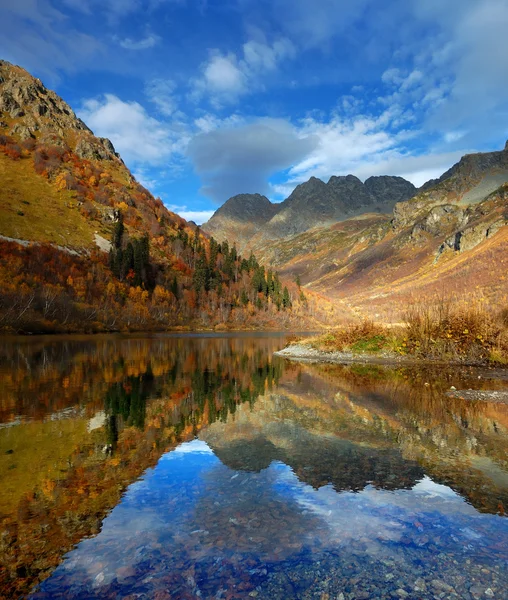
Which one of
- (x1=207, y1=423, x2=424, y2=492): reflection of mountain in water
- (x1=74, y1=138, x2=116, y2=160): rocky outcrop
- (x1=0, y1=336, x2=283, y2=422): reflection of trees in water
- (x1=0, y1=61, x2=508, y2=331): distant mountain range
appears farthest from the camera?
(x1=74, y1=138, x2=116, y2=160): rocky outcrop

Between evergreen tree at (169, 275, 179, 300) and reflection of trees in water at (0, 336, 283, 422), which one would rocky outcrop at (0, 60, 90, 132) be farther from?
reflection of trees in water at (0, 336, 283, 422)

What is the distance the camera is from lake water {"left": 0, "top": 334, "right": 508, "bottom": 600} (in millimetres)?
5469

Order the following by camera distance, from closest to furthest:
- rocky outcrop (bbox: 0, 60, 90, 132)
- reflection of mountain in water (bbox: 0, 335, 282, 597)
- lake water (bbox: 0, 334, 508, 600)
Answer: lake water (bbox: 0, 334, 508, 600)
reflection of mountain in water (bbox: 0, 335, 282, 597)
rocky outcrop (bbox: 0, 60, 90, 132)

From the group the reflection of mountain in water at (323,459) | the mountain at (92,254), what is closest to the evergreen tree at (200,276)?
the mountain at (92,254)

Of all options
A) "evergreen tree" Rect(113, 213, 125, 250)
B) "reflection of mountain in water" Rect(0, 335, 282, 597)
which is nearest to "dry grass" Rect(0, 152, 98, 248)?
"evergreen tree" Rect(113, 213, 125, 250)

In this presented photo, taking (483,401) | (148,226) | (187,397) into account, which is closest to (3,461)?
(187,397)

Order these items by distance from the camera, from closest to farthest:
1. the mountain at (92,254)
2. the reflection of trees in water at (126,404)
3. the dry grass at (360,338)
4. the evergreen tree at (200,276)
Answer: the reflection of trees in water at (126,404) < the dry grass at (360,338) < the mountain at (92,254) < the evergreen tree at (200,276)

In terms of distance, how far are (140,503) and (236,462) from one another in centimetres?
348

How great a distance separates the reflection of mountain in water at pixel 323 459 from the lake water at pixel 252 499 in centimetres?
6

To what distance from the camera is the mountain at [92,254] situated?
8981cm

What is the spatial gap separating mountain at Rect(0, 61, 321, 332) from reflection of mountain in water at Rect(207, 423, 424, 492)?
2737 inches

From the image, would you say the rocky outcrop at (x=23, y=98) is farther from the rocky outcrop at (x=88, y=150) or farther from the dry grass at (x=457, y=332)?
the dry grass at (x=457, y=332)

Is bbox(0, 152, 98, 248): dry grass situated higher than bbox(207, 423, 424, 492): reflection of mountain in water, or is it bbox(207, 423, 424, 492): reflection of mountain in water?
bbox(0, 152, 98, 248): dry grass

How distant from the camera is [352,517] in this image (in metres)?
7.46
